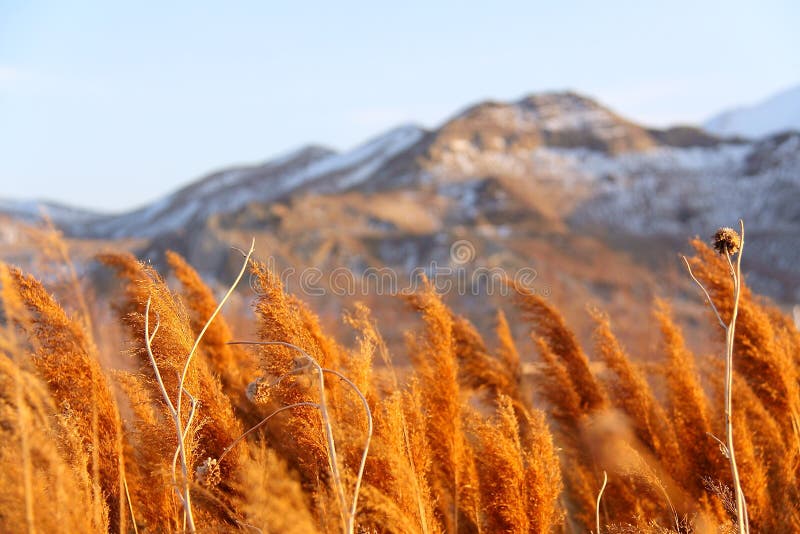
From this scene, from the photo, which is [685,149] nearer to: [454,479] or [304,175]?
[304,175]

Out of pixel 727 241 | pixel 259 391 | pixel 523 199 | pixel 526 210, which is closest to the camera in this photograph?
pixel 259 391

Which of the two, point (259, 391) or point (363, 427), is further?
point (363, 427)

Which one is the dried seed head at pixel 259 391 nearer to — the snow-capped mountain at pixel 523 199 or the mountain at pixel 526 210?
the mountain at pixel 526 210

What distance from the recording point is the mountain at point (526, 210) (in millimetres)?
31641

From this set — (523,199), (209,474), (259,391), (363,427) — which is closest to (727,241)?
(363,427)

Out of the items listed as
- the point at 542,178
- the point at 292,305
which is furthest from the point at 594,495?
the point at 542,178

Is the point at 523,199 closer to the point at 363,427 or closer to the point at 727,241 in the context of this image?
the point at 727,241

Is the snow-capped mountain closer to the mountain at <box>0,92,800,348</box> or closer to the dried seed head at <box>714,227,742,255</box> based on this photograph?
the mountain at <box>0,92,800,348</box>

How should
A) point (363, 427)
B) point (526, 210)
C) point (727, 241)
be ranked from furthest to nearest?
point (526, 210) < point (363, 427) < point (727, 241)

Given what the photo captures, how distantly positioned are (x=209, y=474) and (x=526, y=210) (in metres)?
41.8

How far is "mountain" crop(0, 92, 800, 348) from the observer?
31.6 metres

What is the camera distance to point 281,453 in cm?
329

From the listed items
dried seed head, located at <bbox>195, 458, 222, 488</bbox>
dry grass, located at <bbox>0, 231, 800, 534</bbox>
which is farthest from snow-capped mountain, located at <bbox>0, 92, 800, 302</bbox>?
dried seed head, located at <bbox>195, 458, 222, 488</bbox>

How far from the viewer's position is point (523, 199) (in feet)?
148
